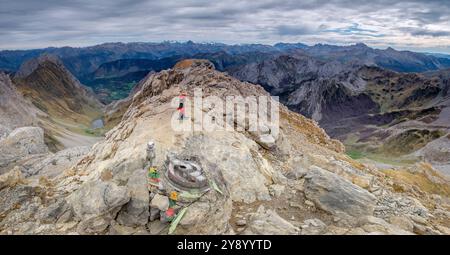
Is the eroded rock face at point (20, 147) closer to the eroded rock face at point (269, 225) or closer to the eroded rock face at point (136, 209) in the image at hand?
the eroded rock face at point (136, 209)

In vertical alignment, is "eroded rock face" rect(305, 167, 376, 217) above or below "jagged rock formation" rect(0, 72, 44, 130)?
above

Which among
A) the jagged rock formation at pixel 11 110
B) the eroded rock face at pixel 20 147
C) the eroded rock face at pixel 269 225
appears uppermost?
the eroded rock face at pixel 269 225

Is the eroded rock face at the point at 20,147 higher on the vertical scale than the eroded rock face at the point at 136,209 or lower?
lower

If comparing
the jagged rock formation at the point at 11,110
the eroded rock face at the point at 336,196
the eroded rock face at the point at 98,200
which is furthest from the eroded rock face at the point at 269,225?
the jagged rock formation at the point at 11,110

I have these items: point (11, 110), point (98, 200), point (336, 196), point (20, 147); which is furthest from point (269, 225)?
point (11, 110)

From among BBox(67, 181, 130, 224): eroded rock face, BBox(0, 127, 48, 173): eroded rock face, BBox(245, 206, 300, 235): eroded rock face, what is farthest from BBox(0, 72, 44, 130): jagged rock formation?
BBox(245, 206, 300, 235): eroded rock face

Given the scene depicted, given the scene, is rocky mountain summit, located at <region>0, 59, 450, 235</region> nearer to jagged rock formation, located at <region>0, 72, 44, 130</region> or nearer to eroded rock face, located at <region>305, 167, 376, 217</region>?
eroded rock face, located at <region>305, 167, 376, 217</region>

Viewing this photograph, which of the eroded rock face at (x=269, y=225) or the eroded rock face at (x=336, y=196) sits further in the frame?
the eroded rock face at (x=336, y=196)

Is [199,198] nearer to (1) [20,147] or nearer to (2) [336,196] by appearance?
(2) [336,196]

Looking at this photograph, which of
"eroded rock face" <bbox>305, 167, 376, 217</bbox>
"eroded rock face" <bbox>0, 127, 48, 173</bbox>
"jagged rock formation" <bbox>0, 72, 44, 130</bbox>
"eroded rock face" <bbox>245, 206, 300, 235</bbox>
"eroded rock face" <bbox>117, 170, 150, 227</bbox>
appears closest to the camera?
"eroded rock face" <bbox>245, 206, 300, 235</bbox>
